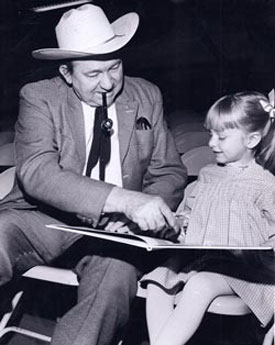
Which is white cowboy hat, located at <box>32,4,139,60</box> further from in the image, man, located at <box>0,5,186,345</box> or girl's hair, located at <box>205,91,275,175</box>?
girl's hair, located at <box>205,91,275,175</box>

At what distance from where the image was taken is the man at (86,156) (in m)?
1.73

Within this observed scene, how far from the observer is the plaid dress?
1.67 meters

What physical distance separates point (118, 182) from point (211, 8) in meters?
2.32

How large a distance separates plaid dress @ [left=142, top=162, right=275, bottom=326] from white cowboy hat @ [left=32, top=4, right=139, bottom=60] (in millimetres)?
665

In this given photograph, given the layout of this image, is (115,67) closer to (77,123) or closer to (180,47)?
(77,123)

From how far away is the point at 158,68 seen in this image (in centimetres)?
402

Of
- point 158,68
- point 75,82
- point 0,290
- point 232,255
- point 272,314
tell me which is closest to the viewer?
point 272,314

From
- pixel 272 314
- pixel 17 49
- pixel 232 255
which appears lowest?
pixel 272 314

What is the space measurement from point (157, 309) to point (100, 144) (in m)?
0.66

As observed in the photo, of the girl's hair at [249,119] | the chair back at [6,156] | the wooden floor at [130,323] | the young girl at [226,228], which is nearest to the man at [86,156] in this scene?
the young girl at [226,228]

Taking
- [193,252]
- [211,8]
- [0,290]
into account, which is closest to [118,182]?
[193,252]

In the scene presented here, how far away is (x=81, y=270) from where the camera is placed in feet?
5.97

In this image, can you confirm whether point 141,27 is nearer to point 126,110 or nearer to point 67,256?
point 126,110

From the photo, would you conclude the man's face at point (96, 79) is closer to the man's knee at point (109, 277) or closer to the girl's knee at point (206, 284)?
the man's knee at point (109, 277)
